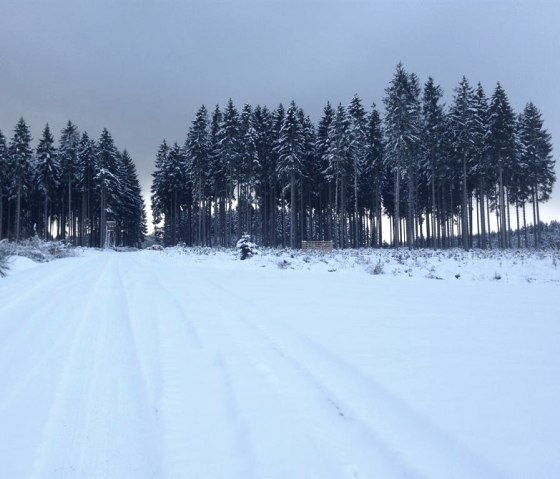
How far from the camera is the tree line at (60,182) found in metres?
43.5

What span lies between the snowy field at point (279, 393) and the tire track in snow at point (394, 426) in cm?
1

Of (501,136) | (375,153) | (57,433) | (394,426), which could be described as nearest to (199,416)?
(57,433)

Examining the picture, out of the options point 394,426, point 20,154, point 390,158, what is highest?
point 20,154

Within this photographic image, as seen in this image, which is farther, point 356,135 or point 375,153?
point 375,153

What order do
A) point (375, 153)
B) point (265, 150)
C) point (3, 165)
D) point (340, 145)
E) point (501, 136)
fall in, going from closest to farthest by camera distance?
point (501, 136) → point (340, 145) → point (375, 153) → point (265, 150) → point (3, 165)

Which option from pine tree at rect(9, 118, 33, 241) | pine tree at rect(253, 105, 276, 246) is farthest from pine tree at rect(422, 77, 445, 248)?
pine tree at rect(9, 118, 33, 241)

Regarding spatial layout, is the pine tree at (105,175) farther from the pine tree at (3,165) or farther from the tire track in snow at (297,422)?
the tire track in snow at (297,422)

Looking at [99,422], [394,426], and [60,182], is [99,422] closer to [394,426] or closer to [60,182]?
[394,426]

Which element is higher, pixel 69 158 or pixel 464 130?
pixel 69 158

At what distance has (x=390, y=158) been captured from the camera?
104 ft

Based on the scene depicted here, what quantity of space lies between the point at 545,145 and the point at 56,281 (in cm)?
4892

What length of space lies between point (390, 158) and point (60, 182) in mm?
43421

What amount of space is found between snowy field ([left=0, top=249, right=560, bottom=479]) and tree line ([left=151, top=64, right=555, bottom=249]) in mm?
25349

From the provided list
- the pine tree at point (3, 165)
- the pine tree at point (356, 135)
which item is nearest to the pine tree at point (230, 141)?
the pine tree at point (356, 135)
